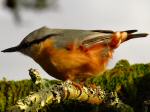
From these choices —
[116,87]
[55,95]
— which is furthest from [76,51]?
[116,87]

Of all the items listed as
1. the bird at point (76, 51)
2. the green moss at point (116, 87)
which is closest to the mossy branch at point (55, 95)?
the bird at point (76, 51)

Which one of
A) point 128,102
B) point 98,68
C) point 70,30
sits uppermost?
point 70,30


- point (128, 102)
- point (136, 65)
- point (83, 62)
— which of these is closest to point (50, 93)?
point (83, 62)

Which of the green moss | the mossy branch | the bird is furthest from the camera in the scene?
the green moss

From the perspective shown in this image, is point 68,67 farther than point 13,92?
No

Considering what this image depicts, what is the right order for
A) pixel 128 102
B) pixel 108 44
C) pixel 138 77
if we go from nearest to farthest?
1. pixel 108 44
2. pixel 128 102
3. pixel 138 77

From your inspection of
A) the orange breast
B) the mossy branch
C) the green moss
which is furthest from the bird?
the green moss

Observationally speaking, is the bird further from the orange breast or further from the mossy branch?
the mossy branch

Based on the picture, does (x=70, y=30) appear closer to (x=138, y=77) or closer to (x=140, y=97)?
(x=140, y=97)
